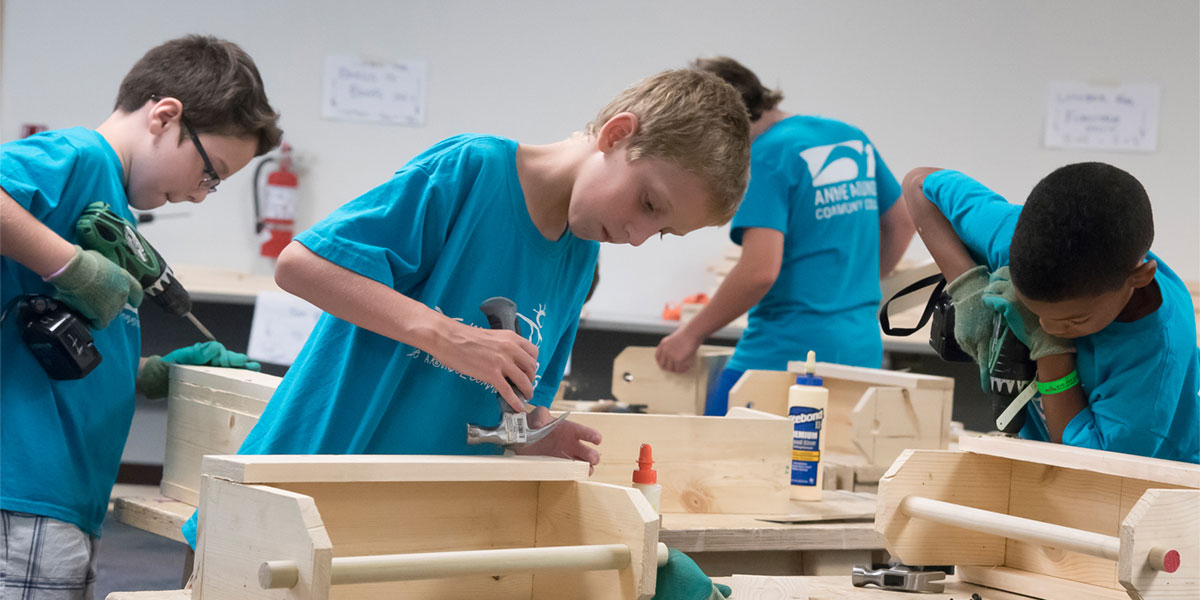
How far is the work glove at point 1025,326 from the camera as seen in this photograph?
163 centimetres

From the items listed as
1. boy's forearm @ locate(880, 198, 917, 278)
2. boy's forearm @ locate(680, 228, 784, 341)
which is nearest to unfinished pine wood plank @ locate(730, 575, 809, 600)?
boy's forearm @ locate(680, 228, 784, 341)

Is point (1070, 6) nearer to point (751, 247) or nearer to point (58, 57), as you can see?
point (751, 247)

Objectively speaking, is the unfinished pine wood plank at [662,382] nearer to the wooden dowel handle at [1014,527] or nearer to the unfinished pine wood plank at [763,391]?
the unfinished pine wood plank at [763,391]

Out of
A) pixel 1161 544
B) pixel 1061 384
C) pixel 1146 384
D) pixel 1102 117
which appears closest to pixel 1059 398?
pixel 1061 384

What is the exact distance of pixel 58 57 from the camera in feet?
18.2

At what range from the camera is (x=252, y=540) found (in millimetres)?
1129

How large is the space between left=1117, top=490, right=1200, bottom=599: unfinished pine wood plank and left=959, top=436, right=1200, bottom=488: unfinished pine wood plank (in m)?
0.08

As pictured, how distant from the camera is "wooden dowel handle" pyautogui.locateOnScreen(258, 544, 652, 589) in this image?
3.49 ft

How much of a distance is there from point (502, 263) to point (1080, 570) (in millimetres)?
1025

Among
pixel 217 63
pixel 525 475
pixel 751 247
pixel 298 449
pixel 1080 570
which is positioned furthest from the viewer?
pixel 751 247

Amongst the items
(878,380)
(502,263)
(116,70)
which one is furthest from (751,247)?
(116,70)

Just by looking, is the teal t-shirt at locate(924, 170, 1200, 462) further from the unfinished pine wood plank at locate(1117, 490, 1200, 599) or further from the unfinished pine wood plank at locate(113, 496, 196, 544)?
the unfinished pine wood plank at locate(113, 496, 196, 544)

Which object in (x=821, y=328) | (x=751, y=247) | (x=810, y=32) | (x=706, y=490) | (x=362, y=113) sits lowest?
(x=706, y=490)

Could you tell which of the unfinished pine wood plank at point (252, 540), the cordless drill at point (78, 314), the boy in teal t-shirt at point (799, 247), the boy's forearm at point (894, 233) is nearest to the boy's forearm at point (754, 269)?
the boy in teal t-shirt at point (799, 247)
